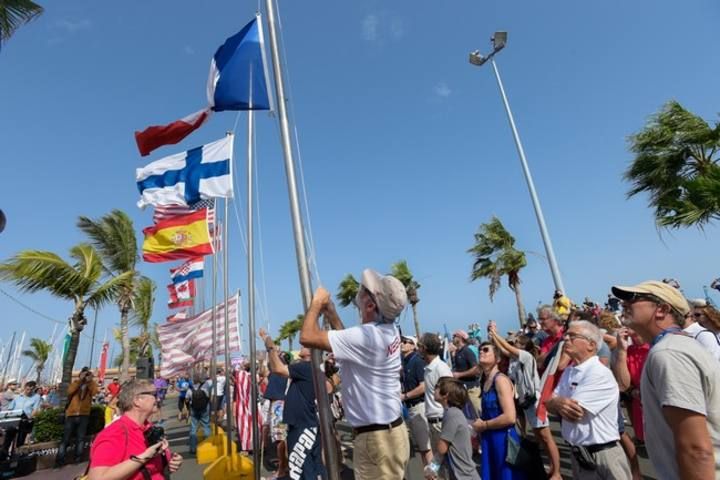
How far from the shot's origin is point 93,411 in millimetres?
11305

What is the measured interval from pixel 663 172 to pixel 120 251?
2241cm

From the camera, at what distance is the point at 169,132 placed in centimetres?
565

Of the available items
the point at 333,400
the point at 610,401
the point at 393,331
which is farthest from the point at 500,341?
the point at 333,400

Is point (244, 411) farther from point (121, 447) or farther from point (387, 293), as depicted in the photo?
point (387, 293)

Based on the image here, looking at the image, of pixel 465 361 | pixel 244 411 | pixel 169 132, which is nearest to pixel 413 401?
pixel 465 361

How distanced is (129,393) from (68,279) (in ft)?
36.1

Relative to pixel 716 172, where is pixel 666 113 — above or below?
above

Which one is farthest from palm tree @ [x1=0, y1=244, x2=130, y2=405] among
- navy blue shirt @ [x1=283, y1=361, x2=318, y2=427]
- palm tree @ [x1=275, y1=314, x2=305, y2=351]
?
palm tree @ [x1=275, y1=314, x2=305, y2=351]

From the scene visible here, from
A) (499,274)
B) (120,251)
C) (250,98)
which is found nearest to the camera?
(250,98)

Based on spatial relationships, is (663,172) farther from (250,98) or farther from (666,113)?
(250,98)

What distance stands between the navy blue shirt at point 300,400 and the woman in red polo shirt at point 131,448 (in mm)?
1743

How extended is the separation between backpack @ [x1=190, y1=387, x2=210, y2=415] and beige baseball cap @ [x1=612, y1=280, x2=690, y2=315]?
986 centimetres

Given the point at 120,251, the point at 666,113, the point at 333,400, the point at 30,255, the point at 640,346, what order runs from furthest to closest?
1. the point at 120,251
2. the point at 30,255
3. the point at 666,113
4. the point at 333,400
5. the point at 640,346

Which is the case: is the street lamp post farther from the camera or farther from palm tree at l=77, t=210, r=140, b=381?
Answer: palm tree at l=77, t=210, r=140, b=381
